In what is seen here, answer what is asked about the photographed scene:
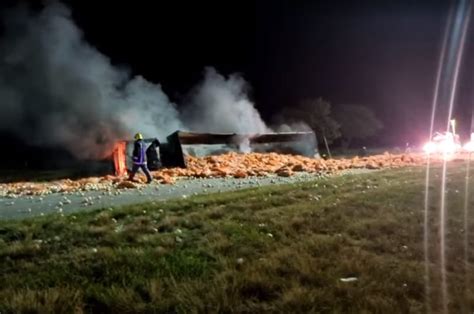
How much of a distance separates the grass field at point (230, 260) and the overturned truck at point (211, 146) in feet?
47.8

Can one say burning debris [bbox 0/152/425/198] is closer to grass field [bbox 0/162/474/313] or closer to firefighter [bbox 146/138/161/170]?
firefighter [bbox 146/138/161/170]

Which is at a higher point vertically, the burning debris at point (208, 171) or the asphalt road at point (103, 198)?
the burning debris at point (208, 171)

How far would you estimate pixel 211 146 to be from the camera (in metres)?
28.2

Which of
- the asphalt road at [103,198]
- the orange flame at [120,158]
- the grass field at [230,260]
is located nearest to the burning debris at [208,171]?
the asphalt road at [103,198]

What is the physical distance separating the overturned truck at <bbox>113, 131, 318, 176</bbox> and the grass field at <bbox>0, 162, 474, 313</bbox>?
1457cm

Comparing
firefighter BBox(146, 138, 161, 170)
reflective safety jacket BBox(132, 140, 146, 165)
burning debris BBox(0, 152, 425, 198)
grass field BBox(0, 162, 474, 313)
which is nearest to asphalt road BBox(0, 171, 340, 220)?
burning debris BBox(0, 152, 425, 198)

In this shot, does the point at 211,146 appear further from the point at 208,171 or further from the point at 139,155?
the point at 139,155

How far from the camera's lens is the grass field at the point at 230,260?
581 cm

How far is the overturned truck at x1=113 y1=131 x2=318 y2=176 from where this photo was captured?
25.6 meters

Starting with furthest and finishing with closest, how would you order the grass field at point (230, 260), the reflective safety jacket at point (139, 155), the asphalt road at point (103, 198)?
the reflective safety jacket at point (139, 155) < the asphalt road at point (103, 198) < the grass field at point (230, 260)

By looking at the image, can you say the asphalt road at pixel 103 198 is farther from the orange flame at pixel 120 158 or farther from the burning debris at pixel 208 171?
the orange flame at pixel 120 158

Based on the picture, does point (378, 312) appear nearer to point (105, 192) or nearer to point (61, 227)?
point (61, 227)

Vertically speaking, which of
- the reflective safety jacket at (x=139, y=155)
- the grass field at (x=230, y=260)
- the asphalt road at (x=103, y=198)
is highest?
the reflective safety jacket at (x=139, y=155)

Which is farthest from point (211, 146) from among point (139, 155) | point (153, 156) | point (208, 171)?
point (139, 155)
